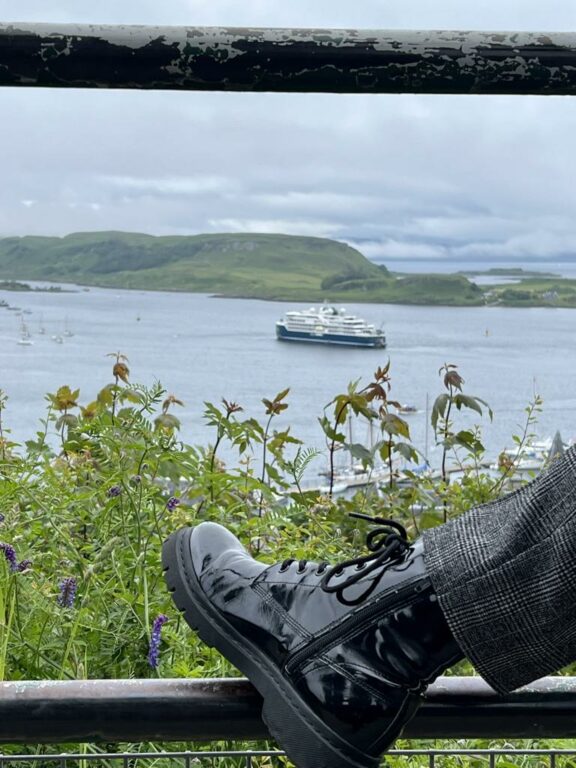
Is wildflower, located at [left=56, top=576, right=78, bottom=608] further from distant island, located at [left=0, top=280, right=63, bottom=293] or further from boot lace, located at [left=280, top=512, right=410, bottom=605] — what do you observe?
distant island, located at [left=0, top=280, right=63, bottom=293]

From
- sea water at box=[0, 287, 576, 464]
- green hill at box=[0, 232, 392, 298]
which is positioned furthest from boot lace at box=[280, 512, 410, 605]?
green hill at box=[0, 232, 392, 298]

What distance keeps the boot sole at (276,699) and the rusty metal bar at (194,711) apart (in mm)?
32

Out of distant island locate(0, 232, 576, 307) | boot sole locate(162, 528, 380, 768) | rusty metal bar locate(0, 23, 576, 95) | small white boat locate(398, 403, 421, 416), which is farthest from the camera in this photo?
distant island locate(0, 232, 576, 307)

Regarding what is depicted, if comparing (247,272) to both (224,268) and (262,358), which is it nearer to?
(224,268)

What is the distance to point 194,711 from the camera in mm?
957

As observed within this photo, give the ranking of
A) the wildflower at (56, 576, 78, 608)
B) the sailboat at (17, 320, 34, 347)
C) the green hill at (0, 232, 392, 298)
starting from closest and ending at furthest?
the wildflower at (56, 576, 78, 608) → the sailboat at (17, 320, 34, 347) → the green hill at (0, 232, 392, 298)

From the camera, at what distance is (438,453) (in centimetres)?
356

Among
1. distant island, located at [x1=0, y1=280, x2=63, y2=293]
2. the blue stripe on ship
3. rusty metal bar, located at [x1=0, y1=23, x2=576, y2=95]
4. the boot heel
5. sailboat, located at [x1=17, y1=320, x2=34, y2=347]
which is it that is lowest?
the blue stripe on ship

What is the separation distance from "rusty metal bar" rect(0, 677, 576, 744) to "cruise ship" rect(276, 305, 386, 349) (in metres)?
6.60

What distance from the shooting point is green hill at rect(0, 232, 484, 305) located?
9445 mm

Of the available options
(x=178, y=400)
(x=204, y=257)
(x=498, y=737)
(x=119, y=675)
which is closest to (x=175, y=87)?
(x=498, y=737)

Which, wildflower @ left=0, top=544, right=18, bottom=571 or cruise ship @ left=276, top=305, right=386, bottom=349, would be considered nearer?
wildflower @ left=0, top=544, right=18, bottom=571

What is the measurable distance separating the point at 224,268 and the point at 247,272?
73 centimetres

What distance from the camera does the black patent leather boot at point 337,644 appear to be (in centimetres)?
107
